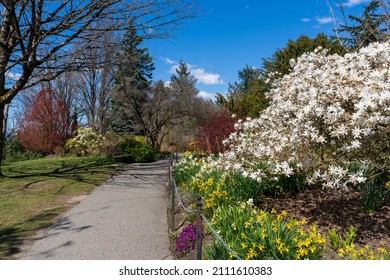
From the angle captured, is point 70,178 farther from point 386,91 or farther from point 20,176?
point 386,91

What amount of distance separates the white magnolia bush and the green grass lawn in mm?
3767

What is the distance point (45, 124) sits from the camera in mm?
23188

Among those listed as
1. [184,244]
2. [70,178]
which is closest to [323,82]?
[184,244]

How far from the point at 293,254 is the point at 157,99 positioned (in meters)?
22.0

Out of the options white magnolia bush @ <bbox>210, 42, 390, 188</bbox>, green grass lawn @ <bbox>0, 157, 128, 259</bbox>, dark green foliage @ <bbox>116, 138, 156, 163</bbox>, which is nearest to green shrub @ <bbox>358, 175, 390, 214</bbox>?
white magnolia bush @ <bbox>210, 42, 390, 188</bbox>

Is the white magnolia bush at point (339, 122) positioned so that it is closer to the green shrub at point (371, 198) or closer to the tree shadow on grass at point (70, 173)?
the green shrub at point (371, 198)

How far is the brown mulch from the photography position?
14.9 feet

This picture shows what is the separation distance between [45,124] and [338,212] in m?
22.3

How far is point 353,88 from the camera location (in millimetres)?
4000

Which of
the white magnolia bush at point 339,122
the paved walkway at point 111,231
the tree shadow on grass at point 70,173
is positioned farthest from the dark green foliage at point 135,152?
the white magnolia bush at point 339,122

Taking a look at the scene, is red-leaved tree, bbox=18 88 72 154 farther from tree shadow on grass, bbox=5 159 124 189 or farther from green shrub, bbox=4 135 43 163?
tree shadow on grass, bbox=5 159 124 189

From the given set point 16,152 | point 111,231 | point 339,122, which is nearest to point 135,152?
point 16,152

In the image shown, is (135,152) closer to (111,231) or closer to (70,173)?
(70,173)

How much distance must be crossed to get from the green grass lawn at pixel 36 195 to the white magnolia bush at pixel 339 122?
3767 mm
